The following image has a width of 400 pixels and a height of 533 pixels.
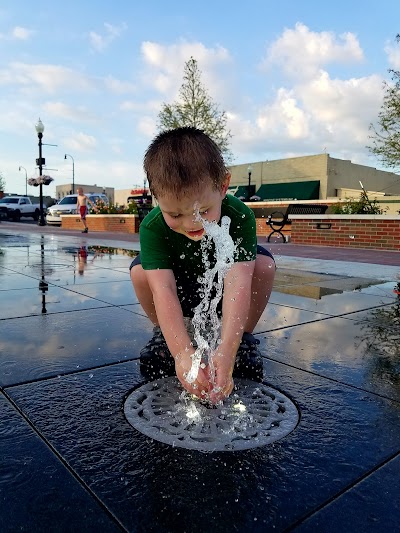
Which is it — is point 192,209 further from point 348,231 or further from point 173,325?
point 348,231

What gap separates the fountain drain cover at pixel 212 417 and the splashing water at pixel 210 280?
16 cm

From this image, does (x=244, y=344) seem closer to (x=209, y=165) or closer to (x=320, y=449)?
(x=320, y=449)

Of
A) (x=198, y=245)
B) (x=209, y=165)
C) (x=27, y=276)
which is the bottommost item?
(x=27, y=276)

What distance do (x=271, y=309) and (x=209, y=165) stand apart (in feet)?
6.75

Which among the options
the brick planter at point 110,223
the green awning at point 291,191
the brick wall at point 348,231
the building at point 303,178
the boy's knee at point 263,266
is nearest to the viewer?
the boy's knee at point 263,266

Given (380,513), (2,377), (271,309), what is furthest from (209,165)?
(271,309)

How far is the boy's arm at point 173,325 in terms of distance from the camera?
4.70 ft

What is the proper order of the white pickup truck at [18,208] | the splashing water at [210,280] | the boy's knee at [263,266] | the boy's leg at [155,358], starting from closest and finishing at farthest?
the splashing water at [210,280]
the boy's leg at [155,358]
the boy's knee at [263,266]
the white pickup truck at [18,208]

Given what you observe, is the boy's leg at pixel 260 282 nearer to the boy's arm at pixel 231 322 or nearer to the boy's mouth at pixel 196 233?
the boy's arm at pixel 231 322

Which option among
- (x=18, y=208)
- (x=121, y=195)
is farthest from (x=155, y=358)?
(x=121, y=195)

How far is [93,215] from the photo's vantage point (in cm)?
1888

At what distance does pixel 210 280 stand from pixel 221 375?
2.03 ft

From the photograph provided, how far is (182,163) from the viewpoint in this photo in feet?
4.63

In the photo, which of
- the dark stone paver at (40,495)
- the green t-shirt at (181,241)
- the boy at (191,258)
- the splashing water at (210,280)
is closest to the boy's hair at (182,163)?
the boy at (191,258)
